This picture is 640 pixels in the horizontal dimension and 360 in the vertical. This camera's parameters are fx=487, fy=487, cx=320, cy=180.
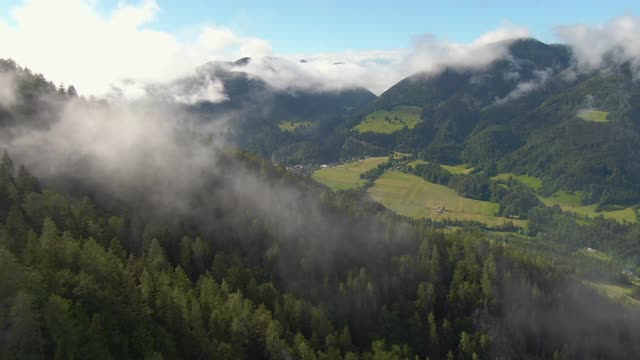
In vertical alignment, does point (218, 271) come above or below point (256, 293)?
above

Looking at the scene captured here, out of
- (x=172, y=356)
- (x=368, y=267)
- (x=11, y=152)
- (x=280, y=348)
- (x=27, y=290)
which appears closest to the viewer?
(x=27, y=290)

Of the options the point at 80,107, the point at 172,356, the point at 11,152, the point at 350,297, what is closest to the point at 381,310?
the point at 350,297

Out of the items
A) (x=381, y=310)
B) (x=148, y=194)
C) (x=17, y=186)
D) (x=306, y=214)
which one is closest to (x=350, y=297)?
(x=381, y=310)

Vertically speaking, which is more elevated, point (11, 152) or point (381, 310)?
point (11, 152)

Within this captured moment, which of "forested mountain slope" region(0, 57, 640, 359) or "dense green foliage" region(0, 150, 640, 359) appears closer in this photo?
"dense green foliage" region(0, 150, 640, 359)

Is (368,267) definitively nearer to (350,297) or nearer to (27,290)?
(350,297)

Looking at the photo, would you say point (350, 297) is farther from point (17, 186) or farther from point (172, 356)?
point (17, 186)

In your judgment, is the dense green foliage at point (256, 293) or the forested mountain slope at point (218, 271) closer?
the dense green foliage at point (256, 293)

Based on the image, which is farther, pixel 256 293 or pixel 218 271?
pixel 218 271

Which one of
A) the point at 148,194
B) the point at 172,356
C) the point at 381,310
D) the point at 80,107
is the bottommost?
the point at 381,310

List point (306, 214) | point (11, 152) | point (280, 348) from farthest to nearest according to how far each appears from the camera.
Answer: point (306, 214) < point (11, 152) < point (280, 348)

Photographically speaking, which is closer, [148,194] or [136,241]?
[136,241]
